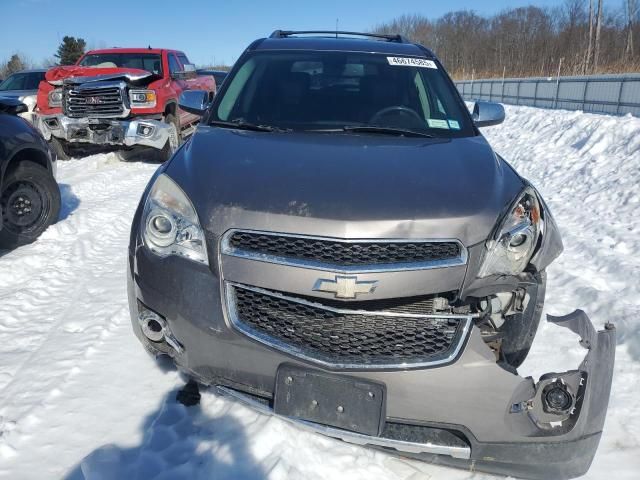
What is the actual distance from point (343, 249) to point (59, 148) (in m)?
8.83

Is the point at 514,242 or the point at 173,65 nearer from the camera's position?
the point at 514,242

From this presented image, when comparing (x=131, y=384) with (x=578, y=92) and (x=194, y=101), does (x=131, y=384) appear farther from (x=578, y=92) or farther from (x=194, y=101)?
(x=578, y=92)

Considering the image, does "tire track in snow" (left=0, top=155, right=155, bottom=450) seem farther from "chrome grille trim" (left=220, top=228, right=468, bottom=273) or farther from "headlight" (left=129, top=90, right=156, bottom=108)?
"headlight" (left=129, top=90, right=156, bottom=108)

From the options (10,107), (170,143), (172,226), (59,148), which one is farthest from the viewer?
(59,148)

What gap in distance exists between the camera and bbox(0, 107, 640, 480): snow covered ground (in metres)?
2.21

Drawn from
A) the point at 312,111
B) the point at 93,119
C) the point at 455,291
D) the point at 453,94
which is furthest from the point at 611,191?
the point at 93,119

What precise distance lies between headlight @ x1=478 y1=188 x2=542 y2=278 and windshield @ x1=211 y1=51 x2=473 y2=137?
0.95 meters

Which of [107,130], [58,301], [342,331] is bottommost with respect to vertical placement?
[58,301]

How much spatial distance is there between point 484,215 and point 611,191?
576 centimetres

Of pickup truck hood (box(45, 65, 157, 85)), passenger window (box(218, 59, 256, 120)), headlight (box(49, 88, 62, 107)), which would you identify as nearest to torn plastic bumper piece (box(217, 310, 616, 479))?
passenger window (box(218, 59, 256, 120))

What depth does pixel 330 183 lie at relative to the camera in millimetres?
2217

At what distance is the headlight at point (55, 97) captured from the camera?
28.7 ft

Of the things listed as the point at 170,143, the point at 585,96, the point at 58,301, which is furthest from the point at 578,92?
the point at 58,301

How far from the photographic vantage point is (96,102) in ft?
28.2
